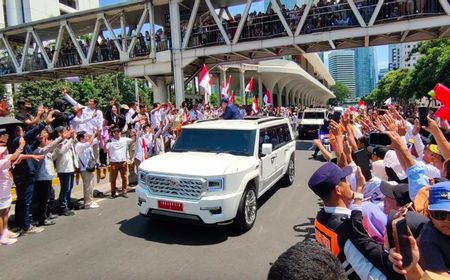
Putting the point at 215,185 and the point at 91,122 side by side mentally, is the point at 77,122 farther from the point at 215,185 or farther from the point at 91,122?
the point at 215,185

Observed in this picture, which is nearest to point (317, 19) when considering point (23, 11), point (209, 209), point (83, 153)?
point (83, 153)

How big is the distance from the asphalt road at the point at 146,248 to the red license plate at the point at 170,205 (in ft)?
1.74

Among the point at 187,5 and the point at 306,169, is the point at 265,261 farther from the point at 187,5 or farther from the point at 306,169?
the point at 187,5

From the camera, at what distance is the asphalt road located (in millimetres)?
5073

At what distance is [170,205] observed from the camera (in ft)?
20.6

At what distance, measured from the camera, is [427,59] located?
3312cm

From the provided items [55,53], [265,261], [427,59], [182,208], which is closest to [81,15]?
Result: [55,53]

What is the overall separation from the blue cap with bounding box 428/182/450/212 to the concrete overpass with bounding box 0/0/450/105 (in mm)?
17066

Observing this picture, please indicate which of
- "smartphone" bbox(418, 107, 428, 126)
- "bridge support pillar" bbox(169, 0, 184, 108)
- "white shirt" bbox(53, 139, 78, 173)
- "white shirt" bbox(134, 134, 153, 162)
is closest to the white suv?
"white shirt" bbox(53, 139, 78, 173)

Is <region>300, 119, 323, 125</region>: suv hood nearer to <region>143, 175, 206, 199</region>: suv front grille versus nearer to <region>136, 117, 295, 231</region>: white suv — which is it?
<region>136, 117, 295, 231</region>: white suv

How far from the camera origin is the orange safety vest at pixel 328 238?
274 cm

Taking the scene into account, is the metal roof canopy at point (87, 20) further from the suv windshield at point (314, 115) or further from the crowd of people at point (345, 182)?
the crowd of people at point (345, 182)

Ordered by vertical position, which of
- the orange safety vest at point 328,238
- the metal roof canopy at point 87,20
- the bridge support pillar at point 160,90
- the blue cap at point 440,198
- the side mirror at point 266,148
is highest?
the metal roof canopy at point 87,20

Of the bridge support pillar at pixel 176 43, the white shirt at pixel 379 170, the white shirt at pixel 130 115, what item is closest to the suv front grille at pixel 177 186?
the white shirt at pixel 379 170
